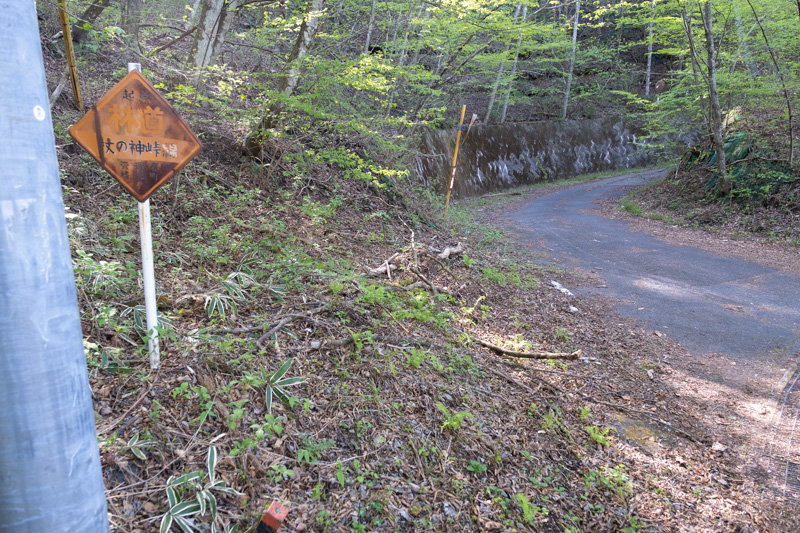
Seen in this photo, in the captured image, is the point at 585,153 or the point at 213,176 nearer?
the point at 213,176

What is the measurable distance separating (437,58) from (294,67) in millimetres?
10560

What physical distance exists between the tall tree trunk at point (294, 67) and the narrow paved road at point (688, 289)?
5792mm

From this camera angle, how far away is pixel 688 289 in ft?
26.5

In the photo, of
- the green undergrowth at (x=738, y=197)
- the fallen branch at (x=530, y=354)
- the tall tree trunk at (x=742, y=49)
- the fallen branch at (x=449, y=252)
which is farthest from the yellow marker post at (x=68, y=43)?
the tall tree trunk at (x=742, y=49)

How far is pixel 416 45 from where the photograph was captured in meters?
12.5

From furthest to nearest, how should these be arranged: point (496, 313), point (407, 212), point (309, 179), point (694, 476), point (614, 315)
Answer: point (407, 212) → point (309, 179) → point (614, 315) → point (496, 313) → point (694, 476)

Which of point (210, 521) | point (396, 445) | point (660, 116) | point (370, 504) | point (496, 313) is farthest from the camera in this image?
point (660, 116)

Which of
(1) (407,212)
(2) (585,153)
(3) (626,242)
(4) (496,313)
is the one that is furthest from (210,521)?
(2) (585,153)

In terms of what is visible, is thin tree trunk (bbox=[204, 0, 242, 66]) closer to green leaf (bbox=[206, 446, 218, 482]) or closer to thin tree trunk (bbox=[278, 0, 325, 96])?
thin tree trunk (bbox=[278, 0, 325, 96])

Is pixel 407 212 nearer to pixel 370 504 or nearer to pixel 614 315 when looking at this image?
pixel 614 315

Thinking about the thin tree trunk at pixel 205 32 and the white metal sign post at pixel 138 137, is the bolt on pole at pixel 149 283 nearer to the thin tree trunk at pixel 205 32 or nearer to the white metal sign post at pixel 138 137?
the white metal sign post at pixel 138 137

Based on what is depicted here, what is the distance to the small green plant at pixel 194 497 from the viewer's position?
2.25 meters

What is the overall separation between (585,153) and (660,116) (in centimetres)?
1001

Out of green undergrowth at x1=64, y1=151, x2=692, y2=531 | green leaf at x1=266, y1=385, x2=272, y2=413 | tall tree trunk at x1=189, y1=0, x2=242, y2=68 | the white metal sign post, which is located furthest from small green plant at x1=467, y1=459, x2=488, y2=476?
tall tree trunk at x1=189, y1=0, x2=242, y2=68
